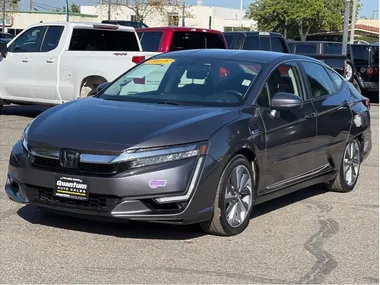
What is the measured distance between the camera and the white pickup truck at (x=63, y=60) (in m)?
13.1

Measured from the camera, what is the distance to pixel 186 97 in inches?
265

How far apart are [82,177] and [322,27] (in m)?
55.9

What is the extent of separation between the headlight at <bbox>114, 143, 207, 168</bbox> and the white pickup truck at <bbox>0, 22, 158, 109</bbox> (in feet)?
24.6

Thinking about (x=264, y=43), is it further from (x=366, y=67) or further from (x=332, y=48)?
(x=332, y=48)

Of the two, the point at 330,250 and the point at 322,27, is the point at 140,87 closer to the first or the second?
the point at 330,250

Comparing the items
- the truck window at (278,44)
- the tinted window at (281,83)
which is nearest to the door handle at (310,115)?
the tinted window at (281,83)

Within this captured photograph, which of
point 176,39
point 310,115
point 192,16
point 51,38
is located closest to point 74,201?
point 310,115

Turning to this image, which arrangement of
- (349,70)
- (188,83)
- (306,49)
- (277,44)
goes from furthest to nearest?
(306,49) < (349,70) < (277,44) < (188,83)

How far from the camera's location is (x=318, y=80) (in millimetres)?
7906

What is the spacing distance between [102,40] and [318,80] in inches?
267

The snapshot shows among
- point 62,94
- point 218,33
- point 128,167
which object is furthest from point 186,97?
point 218,33

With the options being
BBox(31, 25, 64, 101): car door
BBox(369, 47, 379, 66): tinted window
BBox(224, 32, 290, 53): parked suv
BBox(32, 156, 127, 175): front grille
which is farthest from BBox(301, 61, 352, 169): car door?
BBox(369, 47, 379, 66): tinted window

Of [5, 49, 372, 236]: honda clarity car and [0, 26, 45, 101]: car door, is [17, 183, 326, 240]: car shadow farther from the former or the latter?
[0, 26, 45, 101]: car door

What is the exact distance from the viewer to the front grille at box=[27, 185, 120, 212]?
5.62 meters
